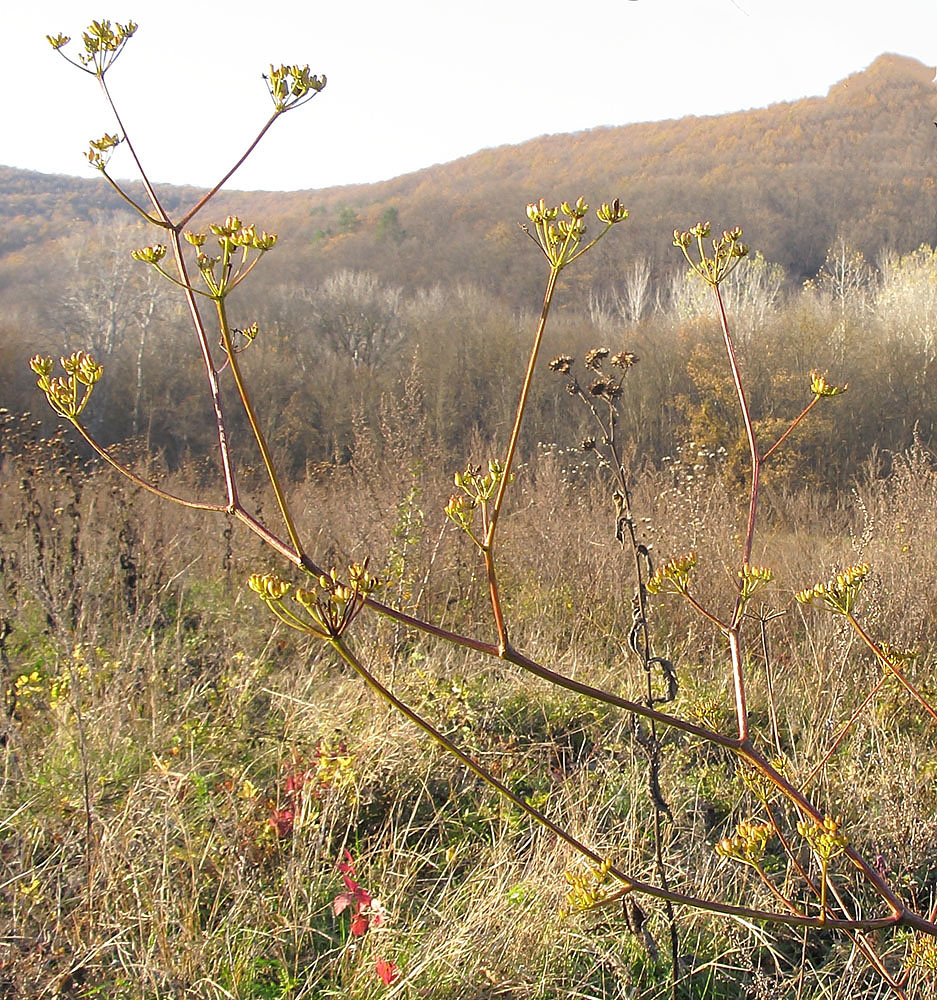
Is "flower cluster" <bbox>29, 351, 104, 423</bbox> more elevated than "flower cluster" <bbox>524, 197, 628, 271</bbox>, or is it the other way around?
"flower cluster" <bbox>524, 197, 628, 271</bbox>

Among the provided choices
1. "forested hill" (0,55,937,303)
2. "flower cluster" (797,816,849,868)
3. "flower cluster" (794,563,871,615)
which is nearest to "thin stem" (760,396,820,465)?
"flower cluster" (794,563,871,615)

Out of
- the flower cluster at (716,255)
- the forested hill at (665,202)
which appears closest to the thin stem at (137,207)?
the flower cluster at (716,255)

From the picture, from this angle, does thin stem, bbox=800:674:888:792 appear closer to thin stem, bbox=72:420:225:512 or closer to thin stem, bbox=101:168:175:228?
thin stem, bbox=72:420:225:512

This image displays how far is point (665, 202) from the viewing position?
49.1 m

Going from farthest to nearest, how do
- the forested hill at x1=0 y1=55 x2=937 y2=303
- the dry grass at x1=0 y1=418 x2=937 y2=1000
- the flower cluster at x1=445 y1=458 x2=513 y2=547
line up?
the forested hill at x1=0 y1=55 x2=937 y2=303 < the dry grass at x1=0 y1=418 x2=937 y2=1000 < the flower cluster at x1=445 y1=458 x2=513 y2=547

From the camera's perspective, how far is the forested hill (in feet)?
145

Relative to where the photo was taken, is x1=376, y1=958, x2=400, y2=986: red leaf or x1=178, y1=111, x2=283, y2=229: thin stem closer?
x1=178, y1=111, x2=283, y2=229: thin stem

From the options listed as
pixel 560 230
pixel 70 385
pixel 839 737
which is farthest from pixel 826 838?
pixel 70 385

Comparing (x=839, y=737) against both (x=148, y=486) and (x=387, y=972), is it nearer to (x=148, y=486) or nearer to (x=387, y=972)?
(x=148, y=486)

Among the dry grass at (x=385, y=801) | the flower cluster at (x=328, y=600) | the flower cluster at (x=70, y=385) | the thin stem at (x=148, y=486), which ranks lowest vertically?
the dry grass at (x=385, y=801)

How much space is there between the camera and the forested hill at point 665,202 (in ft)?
145

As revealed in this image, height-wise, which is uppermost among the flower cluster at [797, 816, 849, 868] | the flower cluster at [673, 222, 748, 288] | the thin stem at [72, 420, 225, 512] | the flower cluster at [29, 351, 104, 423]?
the flower cluster at [673, 222, 748, 288]

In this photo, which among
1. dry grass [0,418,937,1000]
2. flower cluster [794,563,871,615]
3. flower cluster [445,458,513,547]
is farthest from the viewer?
dry grass [0,418,937,1000]

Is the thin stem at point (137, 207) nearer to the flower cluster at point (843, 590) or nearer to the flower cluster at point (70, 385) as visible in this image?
the flower cluster at point (70, 385)
